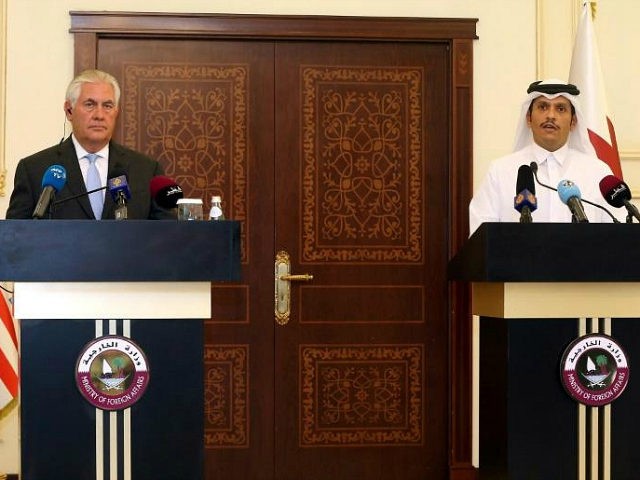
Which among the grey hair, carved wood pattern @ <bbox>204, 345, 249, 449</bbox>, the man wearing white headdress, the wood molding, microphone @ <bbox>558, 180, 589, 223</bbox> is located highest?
the wood molding

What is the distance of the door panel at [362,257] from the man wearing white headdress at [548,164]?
100 centimetres

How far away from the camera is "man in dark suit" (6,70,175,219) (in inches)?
137

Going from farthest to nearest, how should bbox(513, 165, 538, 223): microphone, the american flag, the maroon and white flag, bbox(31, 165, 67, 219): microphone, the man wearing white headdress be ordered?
the maroon and white flag
the american flag
the man wearing white headdress
bbox(513, 165, 538, 223): microphone
bbox(31, 165, 67, 219): microphone

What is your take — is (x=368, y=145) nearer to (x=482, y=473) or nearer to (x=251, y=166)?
(x=251, y=166)

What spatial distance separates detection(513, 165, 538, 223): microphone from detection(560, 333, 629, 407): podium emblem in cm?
43

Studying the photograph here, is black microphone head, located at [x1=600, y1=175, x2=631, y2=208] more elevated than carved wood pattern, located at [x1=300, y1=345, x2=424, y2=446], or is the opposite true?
black microphone head, located at [x1=600, y1=175, x2=631, y2=208]

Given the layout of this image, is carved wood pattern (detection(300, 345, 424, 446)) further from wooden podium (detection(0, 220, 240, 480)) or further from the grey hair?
wooden podium (detection(0, 220, 240, 480))

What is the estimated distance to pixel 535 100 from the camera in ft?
13.6

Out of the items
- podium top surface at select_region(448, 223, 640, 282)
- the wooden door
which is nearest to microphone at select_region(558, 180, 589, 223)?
podium top surface at select_region(448, 223, 640, 282)

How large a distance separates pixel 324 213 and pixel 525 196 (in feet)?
6.83

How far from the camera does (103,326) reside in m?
2.77

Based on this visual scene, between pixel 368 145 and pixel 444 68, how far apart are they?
58cm

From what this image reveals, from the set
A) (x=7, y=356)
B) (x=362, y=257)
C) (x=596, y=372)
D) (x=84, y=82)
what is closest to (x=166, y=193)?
(x=84, y=82)

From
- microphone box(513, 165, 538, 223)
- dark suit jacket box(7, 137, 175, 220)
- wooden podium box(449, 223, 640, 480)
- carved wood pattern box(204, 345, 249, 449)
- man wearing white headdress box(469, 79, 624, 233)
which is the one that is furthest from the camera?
carved wood pattern box(204, 345, 249, 449)
